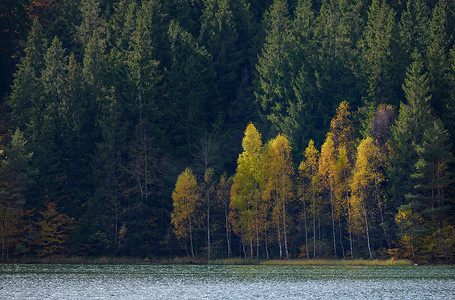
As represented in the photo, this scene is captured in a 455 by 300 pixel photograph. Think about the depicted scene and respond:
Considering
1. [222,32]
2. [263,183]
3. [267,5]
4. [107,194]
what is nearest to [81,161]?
[107,194]

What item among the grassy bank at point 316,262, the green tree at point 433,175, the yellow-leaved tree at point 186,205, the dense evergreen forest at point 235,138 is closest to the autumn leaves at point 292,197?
the yellow-leaved tree at point 186,205

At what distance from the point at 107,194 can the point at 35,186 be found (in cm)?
814

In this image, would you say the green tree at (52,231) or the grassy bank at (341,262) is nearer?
the grassy bank at (341,262)

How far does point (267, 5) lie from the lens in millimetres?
122938

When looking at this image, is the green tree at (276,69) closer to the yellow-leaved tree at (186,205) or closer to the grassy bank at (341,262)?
the yellow-leaved tree at (186,205)

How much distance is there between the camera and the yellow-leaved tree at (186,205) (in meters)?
81.9

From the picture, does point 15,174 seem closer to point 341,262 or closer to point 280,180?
point 280,180

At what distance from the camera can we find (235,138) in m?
104

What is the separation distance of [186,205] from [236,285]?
112 ft

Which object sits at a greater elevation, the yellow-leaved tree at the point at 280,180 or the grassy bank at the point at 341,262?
the yellow-leaved tree at the point at 280,180

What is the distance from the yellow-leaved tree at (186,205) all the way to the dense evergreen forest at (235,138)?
0.56 feet

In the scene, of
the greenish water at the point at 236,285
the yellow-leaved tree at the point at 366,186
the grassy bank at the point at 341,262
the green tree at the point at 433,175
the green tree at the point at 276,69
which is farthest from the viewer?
the green tree at the point at 276,69

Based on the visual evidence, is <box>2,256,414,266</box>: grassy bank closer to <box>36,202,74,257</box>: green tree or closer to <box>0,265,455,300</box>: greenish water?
<box>36,202,74,257</box>: green tree

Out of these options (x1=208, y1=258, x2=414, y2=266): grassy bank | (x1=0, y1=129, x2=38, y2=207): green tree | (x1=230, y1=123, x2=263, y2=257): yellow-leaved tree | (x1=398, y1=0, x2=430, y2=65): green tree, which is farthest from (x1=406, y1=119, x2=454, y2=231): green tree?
(x1=0, y1=129, x2=38, y2=207): green tree
